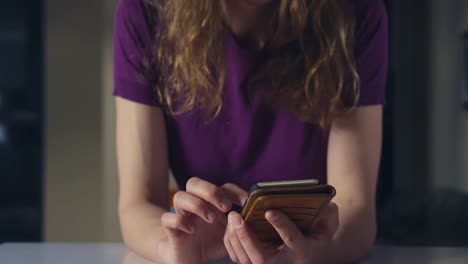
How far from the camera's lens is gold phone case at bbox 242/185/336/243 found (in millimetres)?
600

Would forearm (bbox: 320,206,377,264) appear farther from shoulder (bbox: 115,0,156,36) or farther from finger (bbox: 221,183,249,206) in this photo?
shoulder (bbox: 115,0,156,36)

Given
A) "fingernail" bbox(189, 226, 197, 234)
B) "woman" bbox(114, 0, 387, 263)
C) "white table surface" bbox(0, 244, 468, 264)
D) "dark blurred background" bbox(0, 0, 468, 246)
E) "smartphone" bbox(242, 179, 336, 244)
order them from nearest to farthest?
"smartphone" bbox(242, 179, 336, 244) → "fingernail" bbox(189, 226, 197, 234) → "white table surface" bbox(0, 244, 468, 264) → "woman" bbox(114, 0, 387, 263) → "dark blurred background" bbox(0, 0, 468, 246)

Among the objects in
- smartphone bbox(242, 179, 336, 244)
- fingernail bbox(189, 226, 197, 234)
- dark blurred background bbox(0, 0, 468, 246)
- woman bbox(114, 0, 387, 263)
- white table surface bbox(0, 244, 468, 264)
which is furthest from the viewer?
dark blurred background bbox(0, 0, 468, 246)

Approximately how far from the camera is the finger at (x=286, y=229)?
629 millimetres

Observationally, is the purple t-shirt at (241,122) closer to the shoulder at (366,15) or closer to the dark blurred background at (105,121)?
the shoulder at (366,15)

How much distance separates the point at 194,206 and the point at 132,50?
0.39 meters

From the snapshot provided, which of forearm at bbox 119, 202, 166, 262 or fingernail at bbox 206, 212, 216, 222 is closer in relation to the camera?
fingernail at bbox 206, 212, 216, 222

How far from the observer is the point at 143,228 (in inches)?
33.7

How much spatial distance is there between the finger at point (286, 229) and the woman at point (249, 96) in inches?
8.0

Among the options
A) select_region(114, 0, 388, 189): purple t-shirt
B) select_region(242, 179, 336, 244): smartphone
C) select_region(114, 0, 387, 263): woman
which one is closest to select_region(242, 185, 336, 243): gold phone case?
select_region(242, 179, 336, 244): smartphone

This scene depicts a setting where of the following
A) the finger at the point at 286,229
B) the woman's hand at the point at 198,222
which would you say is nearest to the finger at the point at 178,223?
the woman's hand at the point at 198,222

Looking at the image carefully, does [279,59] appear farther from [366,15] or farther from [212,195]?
[212,195]

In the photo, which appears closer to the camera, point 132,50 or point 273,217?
point 273,217

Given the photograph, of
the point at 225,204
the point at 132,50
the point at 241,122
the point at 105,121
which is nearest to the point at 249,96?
the point at 241,122
